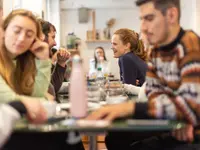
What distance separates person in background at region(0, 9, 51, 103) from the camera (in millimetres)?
1396

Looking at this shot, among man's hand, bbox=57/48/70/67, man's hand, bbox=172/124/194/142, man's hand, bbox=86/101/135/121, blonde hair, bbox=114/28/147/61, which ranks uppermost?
blonde hair, bbox=114/28/147/61

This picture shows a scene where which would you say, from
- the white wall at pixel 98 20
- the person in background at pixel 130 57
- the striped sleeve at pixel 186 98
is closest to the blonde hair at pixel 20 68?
the striped sleeve at pixel 186 98

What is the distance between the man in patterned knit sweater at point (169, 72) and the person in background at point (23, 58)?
20.7 inches

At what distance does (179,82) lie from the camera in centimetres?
112

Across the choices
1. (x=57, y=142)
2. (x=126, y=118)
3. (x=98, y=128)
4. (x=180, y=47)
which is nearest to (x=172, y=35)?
(x=180, y=47)

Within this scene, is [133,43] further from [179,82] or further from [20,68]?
[179,82]

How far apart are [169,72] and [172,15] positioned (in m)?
0.21

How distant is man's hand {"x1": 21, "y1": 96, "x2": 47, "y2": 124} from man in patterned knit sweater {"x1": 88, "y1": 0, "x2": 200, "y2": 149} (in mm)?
→ 169

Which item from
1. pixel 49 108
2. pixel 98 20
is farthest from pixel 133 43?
pixel 98 20

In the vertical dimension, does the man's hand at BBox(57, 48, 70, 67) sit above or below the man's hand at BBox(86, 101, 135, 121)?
above

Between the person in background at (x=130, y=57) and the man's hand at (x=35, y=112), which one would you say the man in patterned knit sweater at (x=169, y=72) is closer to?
the man's hand at (x=35, y=112)

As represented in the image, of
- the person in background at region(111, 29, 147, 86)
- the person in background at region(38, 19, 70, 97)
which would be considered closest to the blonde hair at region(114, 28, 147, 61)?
the person in background at region(111, 29, 147, 86)

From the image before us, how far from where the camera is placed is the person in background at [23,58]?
140 cm

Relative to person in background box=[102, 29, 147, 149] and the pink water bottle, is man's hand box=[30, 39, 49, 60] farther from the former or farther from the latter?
person in background box=[102, 29, 147, 149]
